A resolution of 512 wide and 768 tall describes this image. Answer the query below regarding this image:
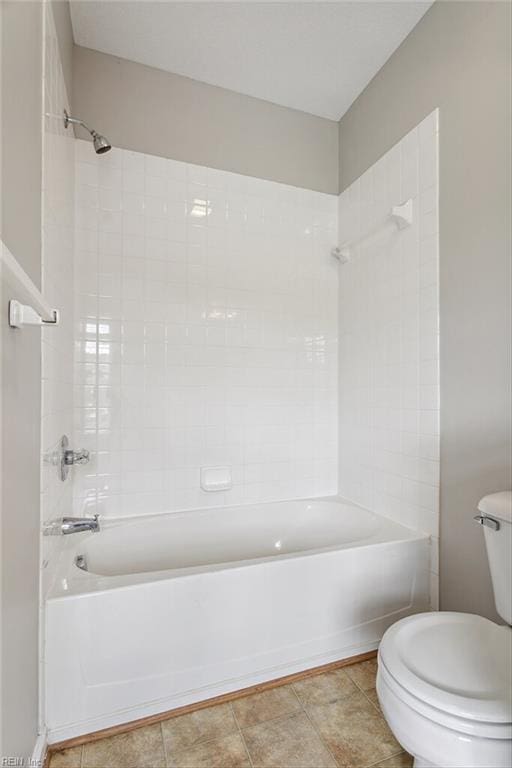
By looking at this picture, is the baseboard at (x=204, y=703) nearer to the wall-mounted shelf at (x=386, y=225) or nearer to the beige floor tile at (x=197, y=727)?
the beige floor tile at (x=197, y=727)

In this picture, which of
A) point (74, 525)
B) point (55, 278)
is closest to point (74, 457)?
point (74, 525)

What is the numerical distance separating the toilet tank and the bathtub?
520mm

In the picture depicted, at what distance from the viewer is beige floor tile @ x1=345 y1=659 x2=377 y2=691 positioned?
157 centimetres

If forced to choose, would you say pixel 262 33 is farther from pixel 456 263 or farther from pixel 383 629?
pixel 383 629

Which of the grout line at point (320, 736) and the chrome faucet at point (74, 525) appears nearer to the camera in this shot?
the grout line at point (320, 736)

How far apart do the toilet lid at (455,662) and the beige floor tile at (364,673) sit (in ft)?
1.85

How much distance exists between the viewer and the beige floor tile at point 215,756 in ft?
4.01

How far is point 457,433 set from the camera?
166 cm

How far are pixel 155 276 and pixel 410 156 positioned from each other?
1450 millimetres

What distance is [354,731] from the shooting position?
4.42ft

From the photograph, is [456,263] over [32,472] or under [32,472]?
over

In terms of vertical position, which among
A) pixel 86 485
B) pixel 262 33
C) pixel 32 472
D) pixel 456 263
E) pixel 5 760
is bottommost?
pixel 5 760

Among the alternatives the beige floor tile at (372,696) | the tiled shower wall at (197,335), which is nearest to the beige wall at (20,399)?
the tiled shower wall at (197,335)

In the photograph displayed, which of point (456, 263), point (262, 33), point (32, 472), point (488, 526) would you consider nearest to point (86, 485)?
point (32, 472)
